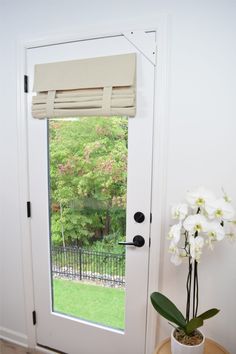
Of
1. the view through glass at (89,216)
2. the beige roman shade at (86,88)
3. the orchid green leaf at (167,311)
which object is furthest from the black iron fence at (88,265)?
the beige roman shade at (86,88)

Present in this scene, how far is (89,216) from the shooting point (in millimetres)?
1630

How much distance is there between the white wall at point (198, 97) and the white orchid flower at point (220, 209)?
0.24m

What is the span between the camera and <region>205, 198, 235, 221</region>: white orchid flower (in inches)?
42.7

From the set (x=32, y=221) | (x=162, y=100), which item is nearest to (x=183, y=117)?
(x=162, y=100)

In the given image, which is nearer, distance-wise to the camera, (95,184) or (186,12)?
(186,12)

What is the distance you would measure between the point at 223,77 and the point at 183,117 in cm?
27

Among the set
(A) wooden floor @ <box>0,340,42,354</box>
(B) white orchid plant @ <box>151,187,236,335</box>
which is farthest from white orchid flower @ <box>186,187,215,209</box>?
(A) wooden floor @ <box>0,340,42,354</box>

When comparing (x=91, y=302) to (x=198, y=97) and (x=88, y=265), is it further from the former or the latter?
(x=198, y=97)

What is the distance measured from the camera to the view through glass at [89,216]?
1.53 metres

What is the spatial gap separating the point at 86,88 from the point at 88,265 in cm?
115

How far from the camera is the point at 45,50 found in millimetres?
1568

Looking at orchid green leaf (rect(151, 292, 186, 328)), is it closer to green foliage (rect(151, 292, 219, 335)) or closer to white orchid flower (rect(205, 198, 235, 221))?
green foliage (rect(151, 292, 219, 335))

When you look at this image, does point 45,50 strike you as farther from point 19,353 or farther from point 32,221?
point 19,353

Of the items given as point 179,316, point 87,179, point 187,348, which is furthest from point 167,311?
point 87,179
